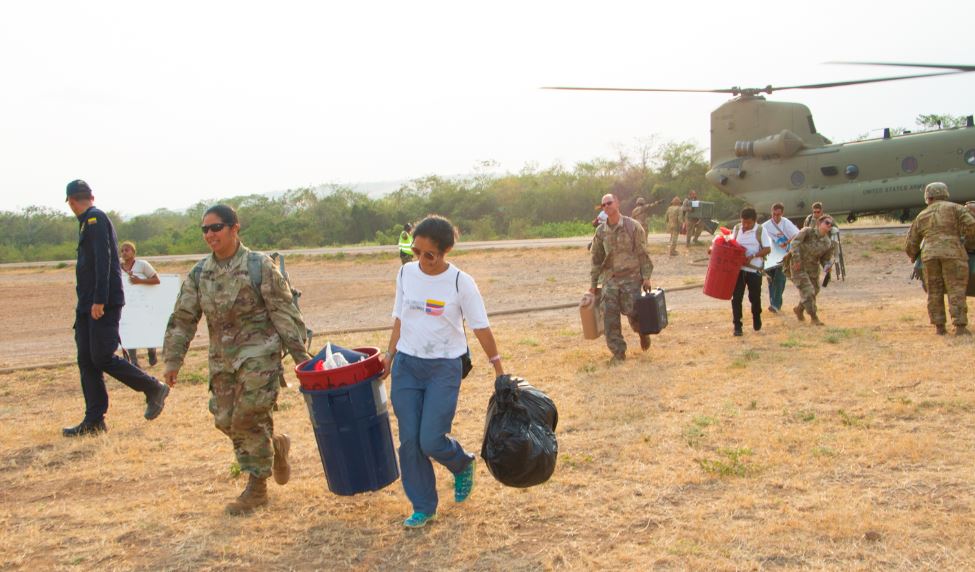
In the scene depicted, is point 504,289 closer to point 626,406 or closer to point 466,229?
point 626,406

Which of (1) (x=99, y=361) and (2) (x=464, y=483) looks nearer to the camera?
(2) (x=464, y=483)

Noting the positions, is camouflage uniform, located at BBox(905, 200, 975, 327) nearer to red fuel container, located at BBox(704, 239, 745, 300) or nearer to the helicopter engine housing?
red fuel container, located at BBox(704, 239, 745, 300)

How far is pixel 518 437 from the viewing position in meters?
4.78

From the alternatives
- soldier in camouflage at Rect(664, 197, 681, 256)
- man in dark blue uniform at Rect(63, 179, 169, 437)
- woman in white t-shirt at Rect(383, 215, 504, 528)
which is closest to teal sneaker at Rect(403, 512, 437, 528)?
woman in white t-shirt at Rect(383, 215, 504, 528)

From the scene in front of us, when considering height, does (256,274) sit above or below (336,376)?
above

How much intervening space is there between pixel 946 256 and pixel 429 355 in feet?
24.2

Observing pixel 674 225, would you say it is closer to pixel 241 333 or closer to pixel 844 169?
pixel 844 169

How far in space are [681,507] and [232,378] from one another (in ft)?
9.14

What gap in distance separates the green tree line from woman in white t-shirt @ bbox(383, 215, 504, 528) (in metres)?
36.2

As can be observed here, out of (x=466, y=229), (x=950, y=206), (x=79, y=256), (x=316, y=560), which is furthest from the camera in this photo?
(x=466, y=229)

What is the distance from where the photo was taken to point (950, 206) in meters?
10.1

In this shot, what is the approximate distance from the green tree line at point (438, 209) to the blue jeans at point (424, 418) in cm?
3633

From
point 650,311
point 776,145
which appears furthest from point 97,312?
point 776,145

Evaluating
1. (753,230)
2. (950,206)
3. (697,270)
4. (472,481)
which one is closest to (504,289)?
(697,270)
